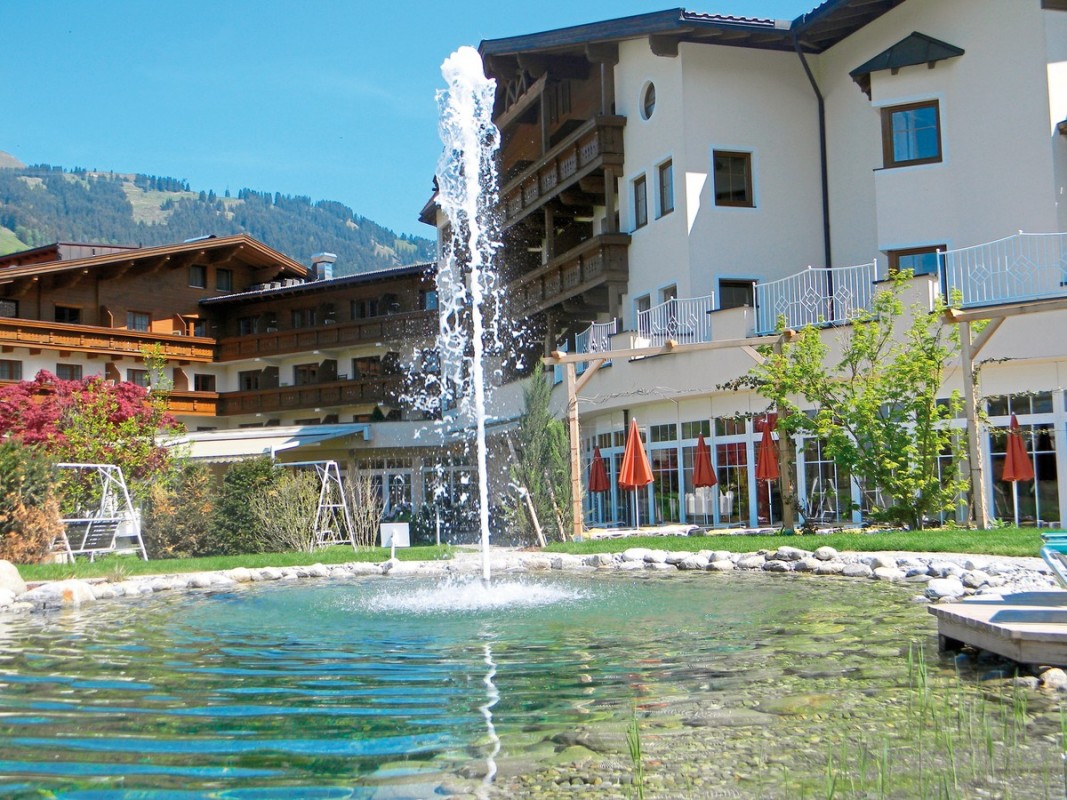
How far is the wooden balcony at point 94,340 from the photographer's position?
4172 centimetres

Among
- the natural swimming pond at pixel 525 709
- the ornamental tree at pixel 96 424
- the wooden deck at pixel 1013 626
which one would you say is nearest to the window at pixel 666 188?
the ornamental tree at pixel 96 424

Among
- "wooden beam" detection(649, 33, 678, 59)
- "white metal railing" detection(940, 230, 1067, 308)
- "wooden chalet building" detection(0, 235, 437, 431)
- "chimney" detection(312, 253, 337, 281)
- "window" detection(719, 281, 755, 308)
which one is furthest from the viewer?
"chimney" detection(312, 253, 337, 281)

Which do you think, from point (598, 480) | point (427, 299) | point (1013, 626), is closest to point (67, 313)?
point (427, 299)

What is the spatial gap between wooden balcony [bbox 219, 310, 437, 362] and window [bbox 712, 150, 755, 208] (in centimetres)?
2089

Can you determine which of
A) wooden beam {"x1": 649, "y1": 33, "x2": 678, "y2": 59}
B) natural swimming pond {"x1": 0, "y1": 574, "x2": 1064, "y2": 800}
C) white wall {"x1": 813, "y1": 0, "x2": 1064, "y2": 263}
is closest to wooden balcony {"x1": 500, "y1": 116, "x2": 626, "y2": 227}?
wooden beam {"x1": 649, "y1": 33, "x2": 678, "y2": 59}

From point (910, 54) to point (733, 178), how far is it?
16.8 feet

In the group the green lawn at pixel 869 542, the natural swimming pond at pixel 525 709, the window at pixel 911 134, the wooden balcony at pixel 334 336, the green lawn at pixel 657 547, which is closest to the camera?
the natural swimming pond at pixel 525 709

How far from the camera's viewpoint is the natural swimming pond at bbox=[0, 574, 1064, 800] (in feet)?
15.7

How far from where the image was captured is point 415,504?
4200 centimetres

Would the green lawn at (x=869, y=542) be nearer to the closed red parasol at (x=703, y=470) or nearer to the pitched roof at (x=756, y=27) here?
the closed red parasol at (x=703, y=470)

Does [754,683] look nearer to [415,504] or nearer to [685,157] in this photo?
[685,157]

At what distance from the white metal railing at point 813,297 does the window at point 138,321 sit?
32911 mm

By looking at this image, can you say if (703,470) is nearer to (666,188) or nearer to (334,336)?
(666,188)

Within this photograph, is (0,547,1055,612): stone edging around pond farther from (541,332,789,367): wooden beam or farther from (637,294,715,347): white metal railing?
(637,294,715,347): white metal railing
